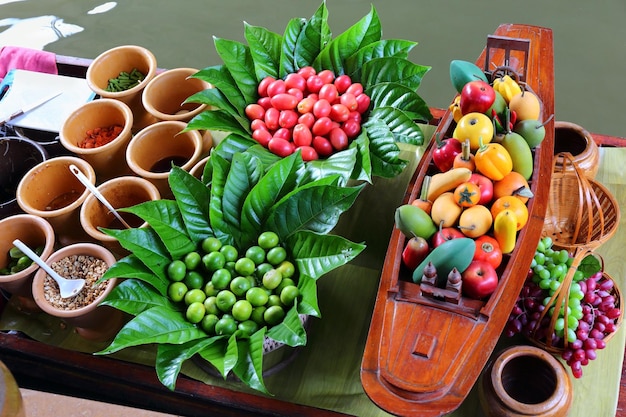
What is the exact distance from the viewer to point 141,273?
3.74ft

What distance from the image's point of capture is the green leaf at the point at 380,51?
1492mm

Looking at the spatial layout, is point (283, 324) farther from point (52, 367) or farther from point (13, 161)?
point (13, 161)

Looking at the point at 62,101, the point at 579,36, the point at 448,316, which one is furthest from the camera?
the point at 579,36

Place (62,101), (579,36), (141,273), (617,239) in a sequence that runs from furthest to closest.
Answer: (579,36) → (62,101) → (617,239) → (141,273)

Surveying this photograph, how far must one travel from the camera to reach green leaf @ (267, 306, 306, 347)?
40.1 inches

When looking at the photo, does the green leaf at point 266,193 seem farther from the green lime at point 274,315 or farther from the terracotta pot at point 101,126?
the terracotta pot at point 101,126

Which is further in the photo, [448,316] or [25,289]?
[25,289]

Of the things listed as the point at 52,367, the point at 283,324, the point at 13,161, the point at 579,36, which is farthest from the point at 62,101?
the point at 579,36

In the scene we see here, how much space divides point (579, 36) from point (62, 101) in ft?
6.91

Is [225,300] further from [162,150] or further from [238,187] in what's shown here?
[162,150]

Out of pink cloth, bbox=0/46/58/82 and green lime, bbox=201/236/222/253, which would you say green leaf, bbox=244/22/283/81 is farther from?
pink cloth, bbox=0/46/58/82

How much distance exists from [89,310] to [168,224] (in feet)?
0.79

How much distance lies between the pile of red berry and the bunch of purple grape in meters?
0.54

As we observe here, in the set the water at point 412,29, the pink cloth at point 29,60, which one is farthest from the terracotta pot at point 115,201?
the water at point 412,29
